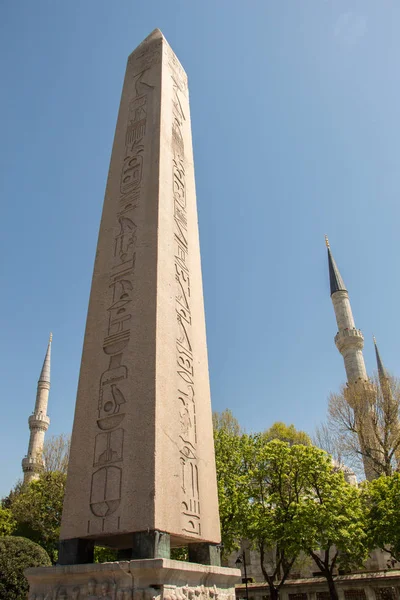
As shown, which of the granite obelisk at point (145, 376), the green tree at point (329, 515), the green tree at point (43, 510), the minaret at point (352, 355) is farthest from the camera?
the minaret at point (352, 355)

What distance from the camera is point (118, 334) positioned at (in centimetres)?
451

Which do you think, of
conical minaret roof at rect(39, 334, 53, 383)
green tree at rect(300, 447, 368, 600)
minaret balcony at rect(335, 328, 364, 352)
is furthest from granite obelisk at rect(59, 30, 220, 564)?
conical minaret roof at rect(39, 334, 53, 383)

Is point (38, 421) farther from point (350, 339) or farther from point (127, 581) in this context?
point (127, 581)

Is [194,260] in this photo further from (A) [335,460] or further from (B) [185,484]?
(A) [335,460]

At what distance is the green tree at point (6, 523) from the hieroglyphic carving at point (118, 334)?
724 inches

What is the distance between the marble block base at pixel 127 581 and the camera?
311cm

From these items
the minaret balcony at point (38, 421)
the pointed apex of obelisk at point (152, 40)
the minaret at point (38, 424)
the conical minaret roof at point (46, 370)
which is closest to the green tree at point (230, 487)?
the pointed apex of obelisk at point (152, 40)

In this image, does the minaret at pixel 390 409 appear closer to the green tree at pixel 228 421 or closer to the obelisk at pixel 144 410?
the green tree at pixel 228 421

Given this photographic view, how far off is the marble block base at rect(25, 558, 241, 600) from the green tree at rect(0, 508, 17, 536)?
60.7ft

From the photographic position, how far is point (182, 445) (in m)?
4.08

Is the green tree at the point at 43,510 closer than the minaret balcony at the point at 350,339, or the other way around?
the green tree at the point at 43,510

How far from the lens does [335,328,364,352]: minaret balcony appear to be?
28.9 metres

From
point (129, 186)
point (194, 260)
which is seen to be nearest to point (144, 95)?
point (129, 186)

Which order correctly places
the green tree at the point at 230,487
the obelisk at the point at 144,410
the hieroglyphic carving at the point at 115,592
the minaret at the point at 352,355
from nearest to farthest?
1. the hieroglyphic carving at the point at 115,592
2. the obelisk at the point at 144,410
3. the green tree at the point at 230,487
4. the minaret at the point at 352,355
